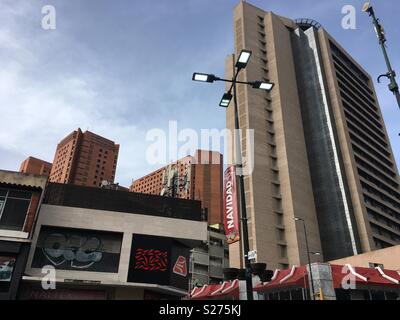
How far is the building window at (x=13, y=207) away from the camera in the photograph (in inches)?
924

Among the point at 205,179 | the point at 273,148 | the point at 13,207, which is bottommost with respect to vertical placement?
the point at 13,207

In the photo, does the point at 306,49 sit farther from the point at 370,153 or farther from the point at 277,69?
the point at 370,153

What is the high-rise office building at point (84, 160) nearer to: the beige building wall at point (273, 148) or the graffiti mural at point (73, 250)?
the beige building wall at point (273, 148)

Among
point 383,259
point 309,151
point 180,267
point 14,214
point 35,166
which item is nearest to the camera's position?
point 14,214

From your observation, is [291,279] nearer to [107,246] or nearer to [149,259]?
[149,259]

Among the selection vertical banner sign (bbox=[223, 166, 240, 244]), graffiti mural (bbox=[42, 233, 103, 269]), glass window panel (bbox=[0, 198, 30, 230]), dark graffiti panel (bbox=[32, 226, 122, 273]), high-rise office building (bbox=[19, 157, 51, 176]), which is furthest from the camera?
high-rise office building (bbox=[19, 157, 51, 176])

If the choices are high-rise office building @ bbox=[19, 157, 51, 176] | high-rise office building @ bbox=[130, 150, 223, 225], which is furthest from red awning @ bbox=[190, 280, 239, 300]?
high-rise office building @ bbox=[19, 157, 51, 176]

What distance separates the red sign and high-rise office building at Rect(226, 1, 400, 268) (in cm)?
3719

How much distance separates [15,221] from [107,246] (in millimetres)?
6583

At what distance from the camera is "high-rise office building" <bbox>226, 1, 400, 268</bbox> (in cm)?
6944

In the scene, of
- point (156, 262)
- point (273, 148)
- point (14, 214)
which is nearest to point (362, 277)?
point (156, 262)

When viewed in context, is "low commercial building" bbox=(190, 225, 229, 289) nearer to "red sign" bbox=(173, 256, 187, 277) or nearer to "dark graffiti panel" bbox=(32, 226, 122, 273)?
"red sign" bbox=(173, 256, 187, 277)

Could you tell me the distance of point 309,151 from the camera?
280 feet

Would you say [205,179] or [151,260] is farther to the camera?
[205,179]
